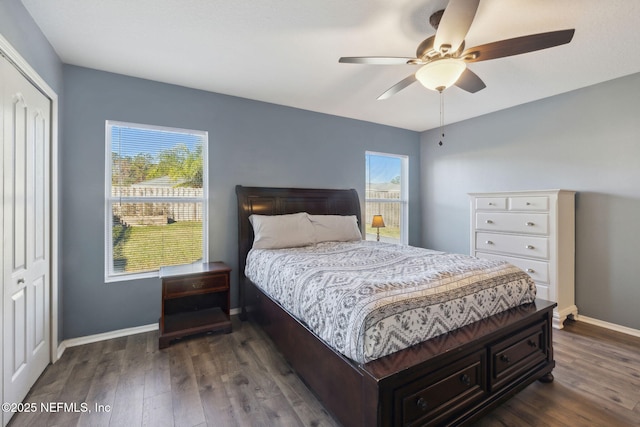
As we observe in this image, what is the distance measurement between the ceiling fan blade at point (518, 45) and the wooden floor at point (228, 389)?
223 centimetres

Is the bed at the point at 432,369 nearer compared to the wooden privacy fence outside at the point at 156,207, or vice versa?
the bed at the point at 432,369

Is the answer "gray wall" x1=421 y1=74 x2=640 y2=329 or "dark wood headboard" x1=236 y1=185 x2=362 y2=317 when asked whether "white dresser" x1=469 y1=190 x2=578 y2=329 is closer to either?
"gray wall" x1=421 y1=74 x2=640 y2=329

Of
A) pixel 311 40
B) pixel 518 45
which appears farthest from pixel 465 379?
pixel 311 40

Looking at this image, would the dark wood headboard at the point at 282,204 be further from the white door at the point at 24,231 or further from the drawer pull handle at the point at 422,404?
the drawer pull handle at the point at 422,404

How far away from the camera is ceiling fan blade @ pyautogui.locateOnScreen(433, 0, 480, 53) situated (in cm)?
145

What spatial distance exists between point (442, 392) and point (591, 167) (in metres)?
3.20

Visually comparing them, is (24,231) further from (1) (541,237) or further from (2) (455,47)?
(1) (541,237)

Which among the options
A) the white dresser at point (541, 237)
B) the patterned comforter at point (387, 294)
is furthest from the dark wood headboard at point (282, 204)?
the white dresser at point (541, 237)

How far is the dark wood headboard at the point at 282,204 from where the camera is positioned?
10.7 feet

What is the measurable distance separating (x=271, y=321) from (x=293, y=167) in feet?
6.70

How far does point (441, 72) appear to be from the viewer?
6.15 feet

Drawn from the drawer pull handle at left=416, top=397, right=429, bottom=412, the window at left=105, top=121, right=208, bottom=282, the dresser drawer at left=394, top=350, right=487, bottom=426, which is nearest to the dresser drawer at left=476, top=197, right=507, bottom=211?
the dresser drawer at left=394, top=350, right=487, bottom=426

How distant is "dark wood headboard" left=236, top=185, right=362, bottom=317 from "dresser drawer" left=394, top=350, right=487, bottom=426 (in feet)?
7.24

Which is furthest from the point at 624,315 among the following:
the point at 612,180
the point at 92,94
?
the point at 92,94
